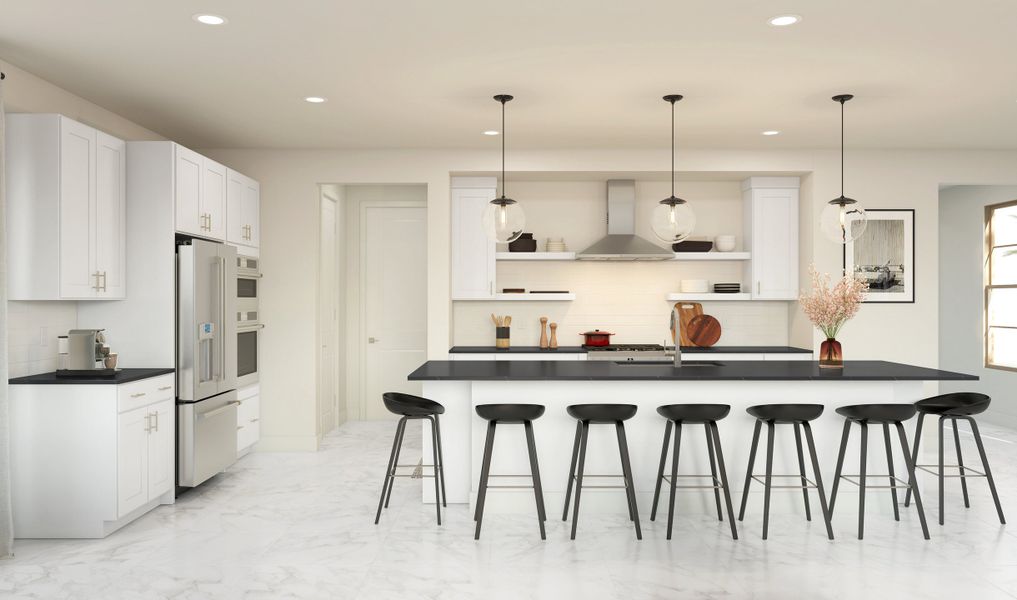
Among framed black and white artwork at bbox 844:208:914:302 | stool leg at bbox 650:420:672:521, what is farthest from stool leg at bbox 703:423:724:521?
framed black and white artwork at bbox 844:208:914:302

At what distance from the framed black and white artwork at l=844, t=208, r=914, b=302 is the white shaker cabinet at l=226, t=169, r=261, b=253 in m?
5.40

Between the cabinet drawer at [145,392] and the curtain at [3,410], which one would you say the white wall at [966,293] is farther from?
the curtain at [3,410]

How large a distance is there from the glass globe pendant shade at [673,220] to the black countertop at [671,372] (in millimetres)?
916

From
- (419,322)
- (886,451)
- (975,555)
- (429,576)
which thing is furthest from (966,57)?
(419,322)

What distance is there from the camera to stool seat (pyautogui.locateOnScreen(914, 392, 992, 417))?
4.32 metres

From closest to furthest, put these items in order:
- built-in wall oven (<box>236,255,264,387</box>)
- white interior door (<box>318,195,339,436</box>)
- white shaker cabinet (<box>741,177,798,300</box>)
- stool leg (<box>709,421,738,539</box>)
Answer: stool leg (<box>709,421,738,539</box>), built-in wall oven (<box>236,255,264,387</box>), white shaker cabinet (<box>741,177,798,300</box>), white interior door (<box>318,195,339,436</box>)

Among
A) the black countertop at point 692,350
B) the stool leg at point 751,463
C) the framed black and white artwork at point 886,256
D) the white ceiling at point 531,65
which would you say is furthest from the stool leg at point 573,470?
the framed black and white artwork at point 886,256

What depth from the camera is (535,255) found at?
689cm

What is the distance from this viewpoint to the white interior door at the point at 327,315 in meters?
7.17

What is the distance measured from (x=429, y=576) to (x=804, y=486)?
7.31ft

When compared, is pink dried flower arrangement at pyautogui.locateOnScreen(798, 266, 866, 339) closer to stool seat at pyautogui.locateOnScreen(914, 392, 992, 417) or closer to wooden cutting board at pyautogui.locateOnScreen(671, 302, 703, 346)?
stool seat at pyautogui.locateOnScreen(914, 392, 992, 417)

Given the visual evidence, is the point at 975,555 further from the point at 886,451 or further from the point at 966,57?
the point at 966,57

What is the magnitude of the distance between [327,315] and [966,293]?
701 centimetres

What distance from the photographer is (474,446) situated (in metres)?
4.62
